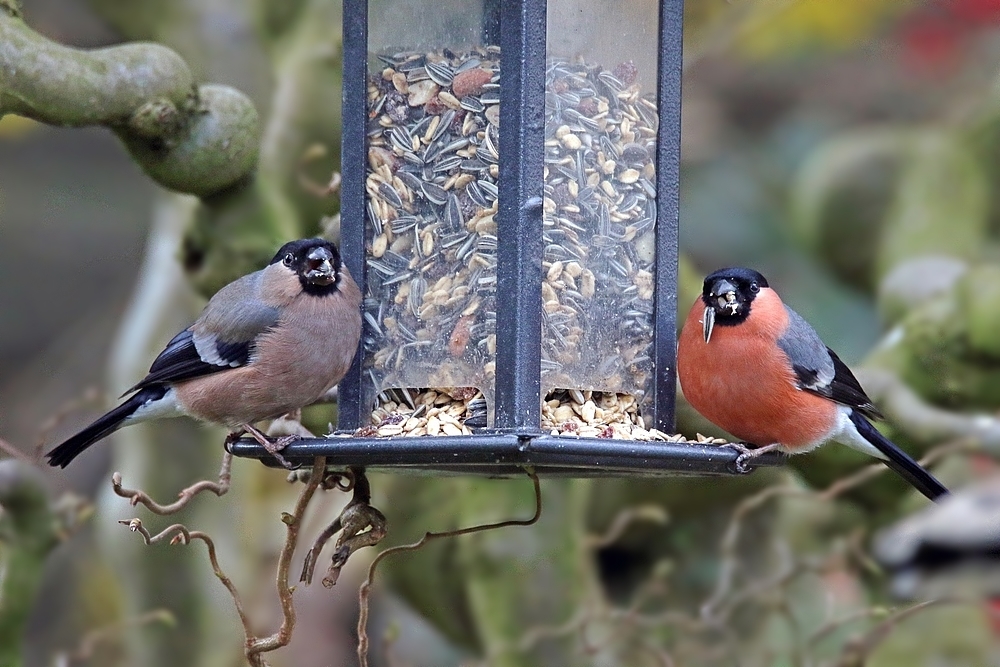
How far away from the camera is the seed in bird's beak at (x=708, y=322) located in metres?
4.87

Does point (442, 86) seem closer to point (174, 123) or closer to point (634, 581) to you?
point (174, 123)

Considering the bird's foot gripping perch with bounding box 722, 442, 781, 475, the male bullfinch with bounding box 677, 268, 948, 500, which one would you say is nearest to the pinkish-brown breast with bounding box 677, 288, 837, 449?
the male bullfinch with bounding box 677, 268, 948, 500

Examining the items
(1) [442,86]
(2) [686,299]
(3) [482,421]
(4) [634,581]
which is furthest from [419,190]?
(4) [634,581]

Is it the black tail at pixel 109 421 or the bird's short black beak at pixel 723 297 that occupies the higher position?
the bird's short black beak at pixel 723 297

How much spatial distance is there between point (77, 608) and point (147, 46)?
530 cm

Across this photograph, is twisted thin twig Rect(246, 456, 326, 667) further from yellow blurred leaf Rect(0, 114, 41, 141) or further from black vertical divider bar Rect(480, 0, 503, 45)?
yellow blurred leaf Rect(0, 114, 41, 141)

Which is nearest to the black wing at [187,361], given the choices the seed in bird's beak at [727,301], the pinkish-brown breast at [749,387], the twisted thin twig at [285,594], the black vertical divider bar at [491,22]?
the twisted thin twig at [285,594]

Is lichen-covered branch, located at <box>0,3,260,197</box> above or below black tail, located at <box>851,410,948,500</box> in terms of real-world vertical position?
above

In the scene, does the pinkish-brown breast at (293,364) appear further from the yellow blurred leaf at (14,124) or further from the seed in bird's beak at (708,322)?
the yellow blurred leaf at (14,124)

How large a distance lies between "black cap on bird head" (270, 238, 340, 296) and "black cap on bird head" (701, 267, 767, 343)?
4.42ft

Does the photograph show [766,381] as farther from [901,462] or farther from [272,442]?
[272,442]

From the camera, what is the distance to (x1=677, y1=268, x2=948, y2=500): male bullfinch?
488cm

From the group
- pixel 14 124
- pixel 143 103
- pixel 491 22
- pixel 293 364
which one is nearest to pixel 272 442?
pixel 293 364

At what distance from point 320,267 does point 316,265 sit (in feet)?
0.06
